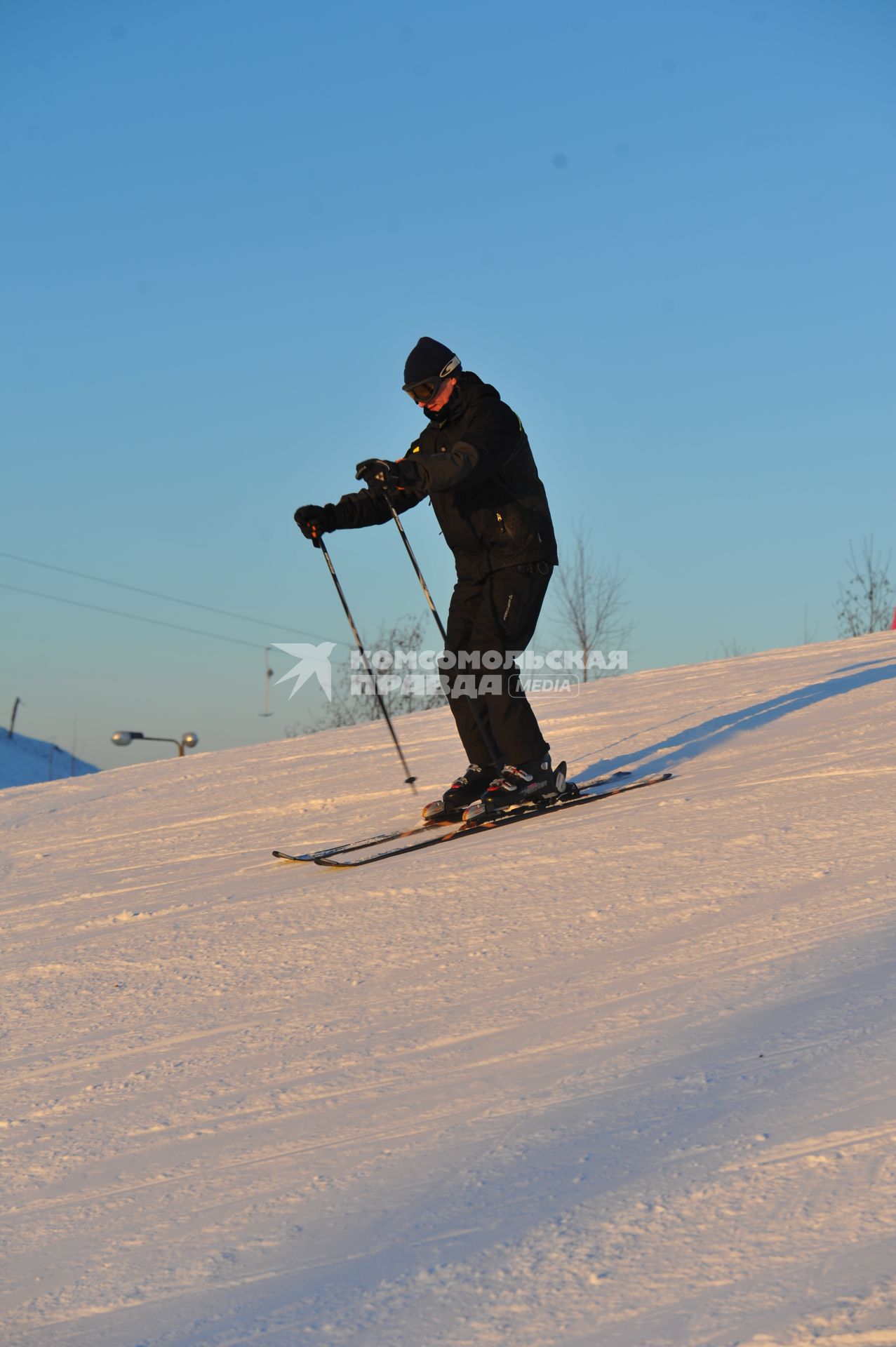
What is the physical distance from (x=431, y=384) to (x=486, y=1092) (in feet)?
10.9

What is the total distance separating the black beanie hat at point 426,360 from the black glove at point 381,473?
0.44 metres

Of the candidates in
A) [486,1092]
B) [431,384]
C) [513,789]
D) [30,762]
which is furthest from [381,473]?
[30,762]

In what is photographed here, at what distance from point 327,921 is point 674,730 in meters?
4.00

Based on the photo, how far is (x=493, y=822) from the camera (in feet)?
17.9

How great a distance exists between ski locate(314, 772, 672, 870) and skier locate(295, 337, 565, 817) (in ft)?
0.20

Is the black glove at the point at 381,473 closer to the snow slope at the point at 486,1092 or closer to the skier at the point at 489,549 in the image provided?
the skier at the point at 489,549

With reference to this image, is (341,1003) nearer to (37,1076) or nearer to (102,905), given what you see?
(37,1076)

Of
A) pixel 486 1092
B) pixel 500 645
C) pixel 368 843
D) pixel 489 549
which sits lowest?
pixel 486 1092

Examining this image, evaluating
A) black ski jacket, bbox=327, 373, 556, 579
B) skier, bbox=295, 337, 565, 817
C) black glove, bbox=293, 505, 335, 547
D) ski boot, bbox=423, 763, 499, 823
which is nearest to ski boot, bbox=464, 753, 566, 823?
skier, bbox=295, 337, 565, 817

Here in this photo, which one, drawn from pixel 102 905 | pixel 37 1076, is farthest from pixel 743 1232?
pixel 102 905

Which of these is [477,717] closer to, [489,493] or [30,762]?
[489,493]

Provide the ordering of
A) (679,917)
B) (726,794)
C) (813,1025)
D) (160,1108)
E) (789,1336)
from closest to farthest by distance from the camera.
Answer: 1. (789,1336)
2. (813,1025)
3. (160,1108)
4. (679,917)
5. (726,794)

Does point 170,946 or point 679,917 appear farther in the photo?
point 170,946

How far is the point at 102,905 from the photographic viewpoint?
5285mm
